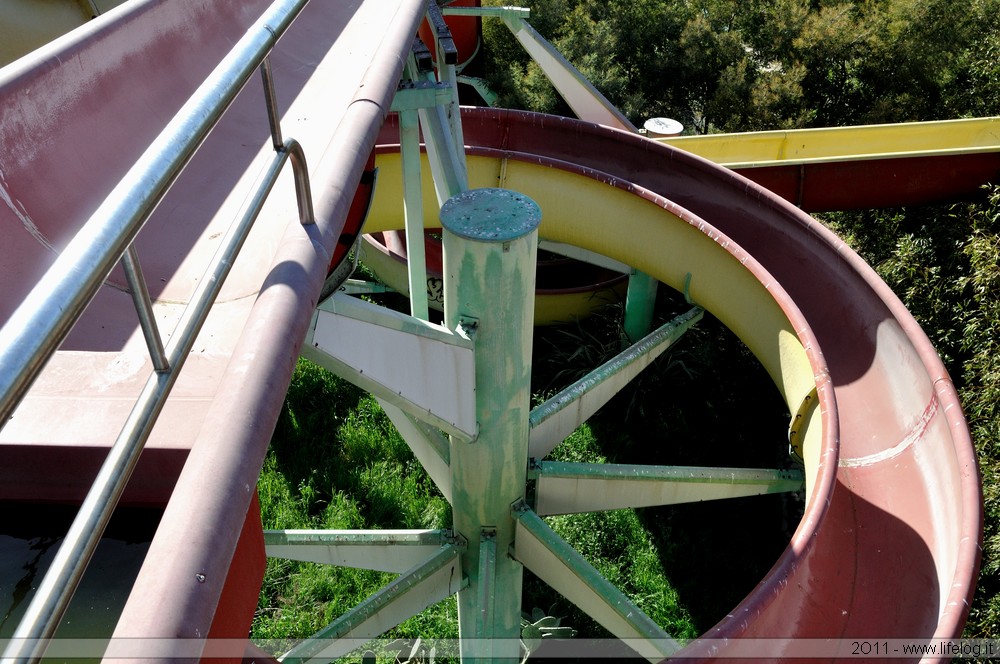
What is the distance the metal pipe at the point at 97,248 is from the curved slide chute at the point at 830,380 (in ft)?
11.1

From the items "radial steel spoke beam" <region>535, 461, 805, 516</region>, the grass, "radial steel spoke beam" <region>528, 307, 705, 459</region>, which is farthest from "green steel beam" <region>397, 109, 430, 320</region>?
the grass

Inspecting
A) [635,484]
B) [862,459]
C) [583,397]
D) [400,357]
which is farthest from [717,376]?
[400,357]

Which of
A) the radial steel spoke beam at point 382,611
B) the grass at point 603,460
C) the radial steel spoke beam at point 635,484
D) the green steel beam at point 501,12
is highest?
the green steel beam at point 501,12

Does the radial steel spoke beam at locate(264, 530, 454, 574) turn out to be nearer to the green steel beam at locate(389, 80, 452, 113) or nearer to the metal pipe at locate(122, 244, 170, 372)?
the green steel beam at locate(389, 80, 452, 113)

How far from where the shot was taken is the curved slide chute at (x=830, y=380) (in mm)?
4531

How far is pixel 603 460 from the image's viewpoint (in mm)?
8711

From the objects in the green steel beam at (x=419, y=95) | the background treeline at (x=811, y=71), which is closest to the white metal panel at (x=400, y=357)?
the green steel beam at (x=419, y=95)

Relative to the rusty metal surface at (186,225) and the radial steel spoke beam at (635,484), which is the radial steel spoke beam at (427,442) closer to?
the radial steel spoke beam at (635,484)

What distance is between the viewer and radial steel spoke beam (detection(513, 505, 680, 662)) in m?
5.32

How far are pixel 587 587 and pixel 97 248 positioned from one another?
4.62 metres

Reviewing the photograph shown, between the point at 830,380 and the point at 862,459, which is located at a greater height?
the point at 830,380

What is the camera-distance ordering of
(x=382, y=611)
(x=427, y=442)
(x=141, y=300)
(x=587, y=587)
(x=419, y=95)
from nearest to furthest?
(x=141, y=300), (x=419, y=95), (x=587, y=587), (x=382, y=611), (x=427, y=442)

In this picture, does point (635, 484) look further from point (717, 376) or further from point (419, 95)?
point (717, 376)

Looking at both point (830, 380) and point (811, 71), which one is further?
point (811, 71)
